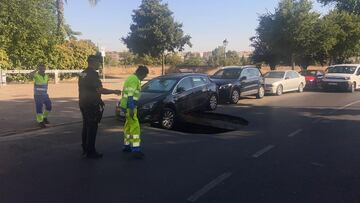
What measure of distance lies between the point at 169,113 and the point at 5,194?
21.3 ft

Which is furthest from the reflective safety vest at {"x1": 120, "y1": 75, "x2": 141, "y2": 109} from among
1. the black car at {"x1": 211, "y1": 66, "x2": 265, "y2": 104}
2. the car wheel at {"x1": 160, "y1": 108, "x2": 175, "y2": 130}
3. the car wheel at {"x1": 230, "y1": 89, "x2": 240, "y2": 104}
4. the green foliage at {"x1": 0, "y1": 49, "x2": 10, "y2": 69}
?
the green foliage at {"x1": 0, "y1": 49, "x2": 10, "y2": 69}

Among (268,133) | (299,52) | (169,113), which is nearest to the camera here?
(268,133)

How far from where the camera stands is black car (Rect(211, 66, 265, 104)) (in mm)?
18406

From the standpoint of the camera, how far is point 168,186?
6098 millimetres

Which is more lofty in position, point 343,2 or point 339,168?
point 343,2

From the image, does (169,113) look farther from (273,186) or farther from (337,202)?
(337,202)

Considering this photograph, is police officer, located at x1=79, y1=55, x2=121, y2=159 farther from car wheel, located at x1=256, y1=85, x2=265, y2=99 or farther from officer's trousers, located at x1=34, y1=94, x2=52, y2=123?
car wheel, located at x1=256, y1=85, x2=265, y2=99

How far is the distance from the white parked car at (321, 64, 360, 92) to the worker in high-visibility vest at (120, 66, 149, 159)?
800 inches

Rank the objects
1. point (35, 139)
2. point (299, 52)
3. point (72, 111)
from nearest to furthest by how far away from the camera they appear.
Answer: point (35, 139), point (72, 111), point (299, 52)

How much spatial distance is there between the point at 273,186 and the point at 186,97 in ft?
23.7

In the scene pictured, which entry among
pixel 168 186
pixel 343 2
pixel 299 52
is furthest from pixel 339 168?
pixel 299 52

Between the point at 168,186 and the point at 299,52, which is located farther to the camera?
the point at 299,52

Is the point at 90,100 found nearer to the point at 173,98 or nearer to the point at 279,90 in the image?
the point at 173,98

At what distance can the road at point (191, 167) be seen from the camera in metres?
5.76
